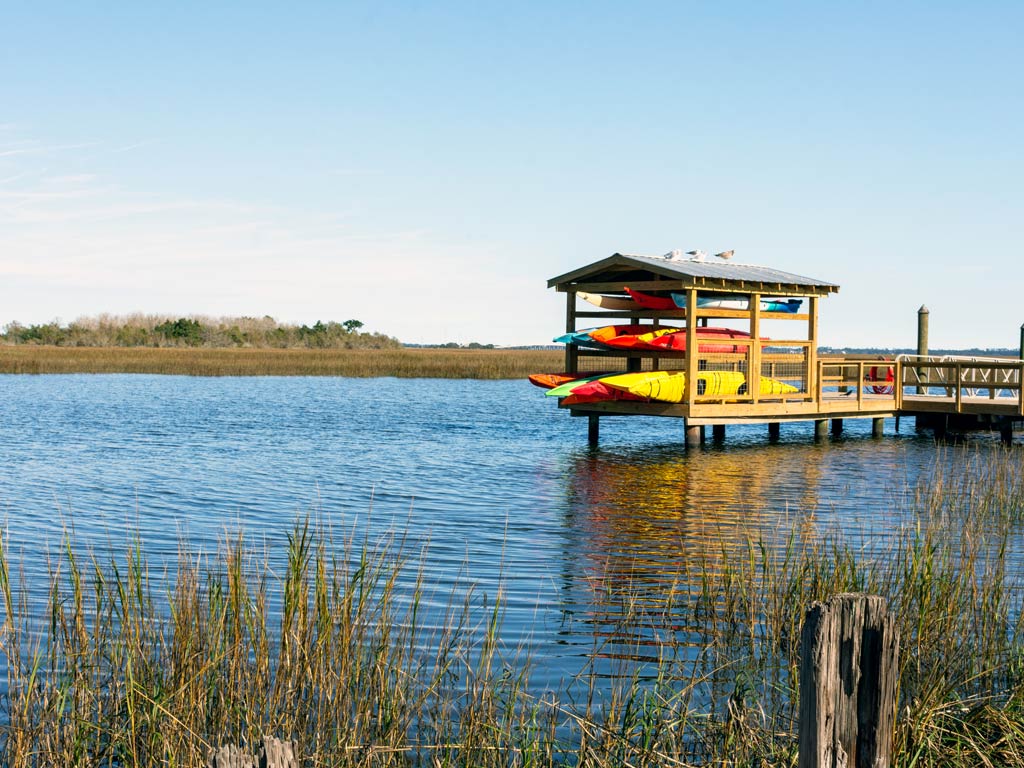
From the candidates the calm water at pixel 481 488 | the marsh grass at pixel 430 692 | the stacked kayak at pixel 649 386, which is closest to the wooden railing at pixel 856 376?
the calm water at pixel 481 488

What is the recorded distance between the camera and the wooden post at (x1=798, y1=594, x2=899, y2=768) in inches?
123

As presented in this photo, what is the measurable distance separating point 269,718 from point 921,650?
3336mm

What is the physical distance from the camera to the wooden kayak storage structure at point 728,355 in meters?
18.8

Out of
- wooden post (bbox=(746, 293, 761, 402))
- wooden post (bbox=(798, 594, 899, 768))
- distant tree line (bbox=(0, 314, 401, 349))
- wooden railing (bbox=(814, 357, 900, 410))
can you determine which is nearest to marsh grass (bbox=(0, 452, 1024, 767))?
wooden post (bbox=(798, 594, 899, 768))

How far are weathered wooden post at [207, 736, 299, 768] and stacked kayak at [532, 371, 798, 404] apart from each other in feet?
51.5

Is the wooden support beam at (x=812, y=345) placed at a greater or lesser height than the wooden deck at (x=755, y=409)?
greater

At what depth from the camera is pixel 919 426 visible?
25.4 m

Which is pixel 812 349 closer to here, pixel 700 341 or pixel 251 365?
pixel 700 341

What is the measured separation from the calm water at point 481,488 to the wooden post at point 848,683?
126 inches

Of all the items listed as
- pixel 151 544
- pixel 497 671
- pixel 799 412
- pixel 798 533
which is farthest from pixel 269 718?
pixel 799 412

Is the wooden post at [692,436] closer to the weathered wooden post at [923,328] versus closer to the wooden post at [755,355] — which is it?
the wooden post at [755,355]

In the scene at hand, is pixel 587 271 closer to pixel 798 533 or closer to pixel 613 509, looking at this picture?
pixel 613 509

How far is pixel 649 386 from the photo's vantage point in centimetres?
1839

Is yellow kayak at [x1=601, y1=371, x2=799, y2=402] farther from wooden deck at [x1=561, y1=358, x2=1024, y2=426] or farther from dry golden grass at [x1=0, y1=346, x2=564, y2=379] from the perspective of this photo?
dry golden grass at [x1=0, y1=346, x2=564, y2=379]
